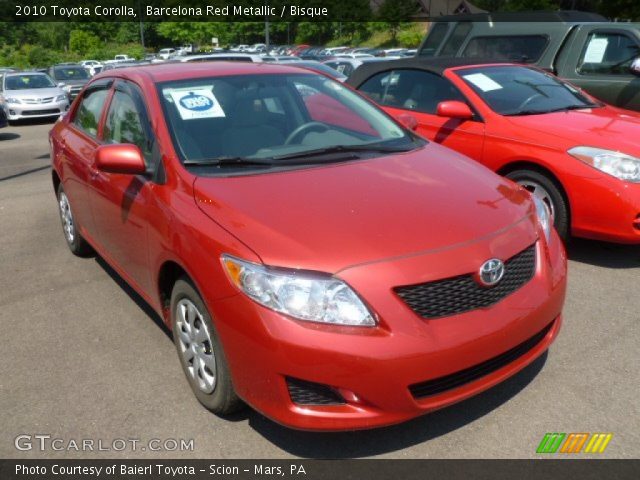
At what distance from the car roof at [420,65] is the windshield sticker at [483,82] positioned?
0.24 meters

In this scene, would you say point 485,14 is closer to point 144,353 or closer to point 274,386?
point 144,353

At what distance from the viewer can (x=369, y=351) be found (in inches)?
90.1

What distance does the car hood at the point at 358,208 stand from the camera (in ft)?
8.18

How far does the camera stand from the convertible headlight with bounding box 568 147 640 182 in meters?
4.45

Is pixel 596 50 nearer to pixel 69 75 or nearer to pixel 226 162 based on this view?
pixel 226 162

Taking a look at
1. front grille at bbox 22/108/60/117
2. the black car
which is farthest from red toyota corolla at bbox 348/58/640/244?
the black car

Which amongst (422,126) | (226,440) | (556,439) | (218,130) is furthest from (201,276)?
(422,126)

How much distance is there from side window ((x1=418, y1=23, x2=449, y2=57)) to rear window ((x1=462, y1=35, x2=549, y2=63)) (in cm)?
53

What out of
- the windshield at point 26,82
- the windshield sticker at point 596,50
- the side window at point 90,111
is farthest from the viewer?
the windshield at point 26,82

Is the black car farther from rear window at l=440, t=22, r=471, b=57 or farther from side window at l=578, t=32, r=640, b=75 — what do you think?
side window at l=578, t=32, r=640, b=75

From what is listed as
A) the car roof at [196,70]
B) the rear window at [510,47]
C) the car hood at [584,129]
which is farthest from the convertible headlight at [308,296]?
the rear window at [510,47]

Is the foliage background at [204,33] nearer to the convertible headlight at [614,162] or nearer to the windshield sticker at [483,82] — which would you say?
the windshield sticker at [483,82]
